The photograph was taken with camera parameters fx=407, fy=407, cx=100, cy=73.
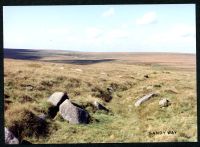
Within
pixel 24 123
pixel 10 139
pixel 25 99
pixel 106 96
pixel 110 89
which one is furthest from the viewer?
pixel 110 89

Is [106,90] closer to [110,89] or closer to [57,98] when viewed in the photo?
[110,89]

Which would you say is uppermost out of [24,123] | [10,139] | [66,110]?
[66,110]

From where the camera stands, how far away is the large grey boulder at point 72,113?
17977 mm

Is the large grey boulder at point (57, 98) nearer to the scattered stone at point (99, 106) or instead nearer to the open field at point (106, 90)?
the open field at point (106, 90)

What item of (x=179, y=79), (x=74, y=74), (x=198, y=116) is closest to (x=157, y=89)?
(x=179, y=79)

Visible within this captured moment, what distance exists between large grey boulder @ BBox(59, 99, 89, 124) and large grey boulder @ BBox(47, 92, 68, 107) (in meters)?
0.20

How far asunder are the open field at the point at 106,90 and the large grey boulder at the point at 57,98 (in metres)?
0.28

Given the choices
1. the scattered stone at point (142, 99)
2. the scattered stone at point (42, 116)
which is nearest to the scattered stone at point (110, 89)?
the scattered stone at point (142, 99)

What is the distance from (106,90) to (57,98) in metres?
3.44

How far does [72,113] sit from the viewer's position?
1806 centimetres

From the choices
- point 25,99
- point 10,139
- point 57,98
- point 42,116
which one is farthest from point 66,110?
point 10,139

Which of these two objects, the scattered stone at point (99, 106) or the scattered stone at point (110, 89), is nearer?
the scattered stone at point (99, 106)

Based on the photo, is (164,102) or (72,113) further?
(164,102)

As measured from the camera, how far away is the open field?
17609 mm
